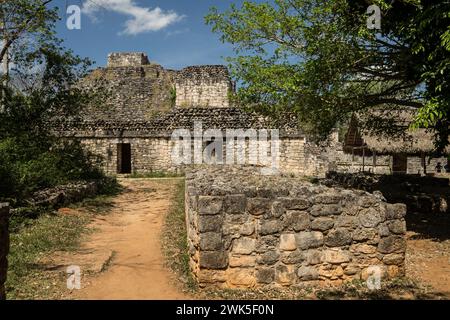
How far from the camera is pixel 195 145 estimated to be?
2288 cm

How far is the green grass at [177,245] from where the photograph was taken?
5824mm

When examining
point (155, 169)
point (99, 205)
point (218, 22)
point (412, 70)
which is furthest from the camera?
point (155, 169)

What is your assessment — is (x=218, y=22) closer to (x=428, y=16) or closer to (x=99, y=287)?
(x=428, y=16)

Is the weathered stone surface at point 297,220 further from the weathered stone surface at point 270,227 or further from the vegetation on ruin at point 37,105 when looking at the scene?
the vegetation on ruin at point 37,105

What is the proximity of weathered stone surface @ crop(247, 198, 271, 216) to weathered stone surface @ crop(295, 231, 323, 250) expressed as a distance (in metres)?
0.57

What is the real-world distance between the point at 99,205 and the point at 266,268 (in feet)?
27.9

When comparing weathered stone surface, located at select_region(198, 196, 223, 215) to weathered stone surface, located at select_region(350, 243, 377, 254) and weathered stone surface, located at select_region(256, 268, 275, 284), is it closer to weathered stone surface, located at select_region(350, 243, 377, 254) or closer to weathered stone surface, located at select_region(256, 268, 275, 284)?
weathered stone surface, located at select_region(256, 268, 275, 284)

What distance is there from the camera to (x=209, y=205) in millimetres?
5188

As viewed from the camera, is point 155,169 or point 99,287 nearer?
point 99,287

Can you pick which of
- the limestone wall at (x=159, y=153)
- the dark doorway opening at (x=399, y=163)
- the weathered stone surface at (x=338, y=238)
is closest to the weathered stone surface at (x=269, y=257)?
the weathered stone surface at (x=338, y=238)

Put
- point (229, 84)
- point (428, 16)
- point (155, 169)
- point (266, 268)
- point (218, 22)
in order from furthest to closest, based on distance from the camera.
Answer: point (229, 84)
point (155, 169)
point (218, 22)
point (428, 16)
point (266, 268)

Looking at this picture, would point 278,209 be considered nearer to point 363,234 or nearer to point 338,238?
point 338,238

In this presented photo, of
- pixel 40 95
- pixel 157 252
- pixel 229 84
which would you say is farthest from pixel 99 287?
pixel 229 84

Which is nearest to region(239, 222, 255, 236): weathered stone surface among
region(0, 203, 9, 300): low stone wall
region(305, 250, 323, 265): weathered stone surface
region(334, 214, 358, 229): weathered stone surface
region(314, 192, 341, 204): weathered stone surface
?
region(305, 250, 323, 265): weathered stone surface
